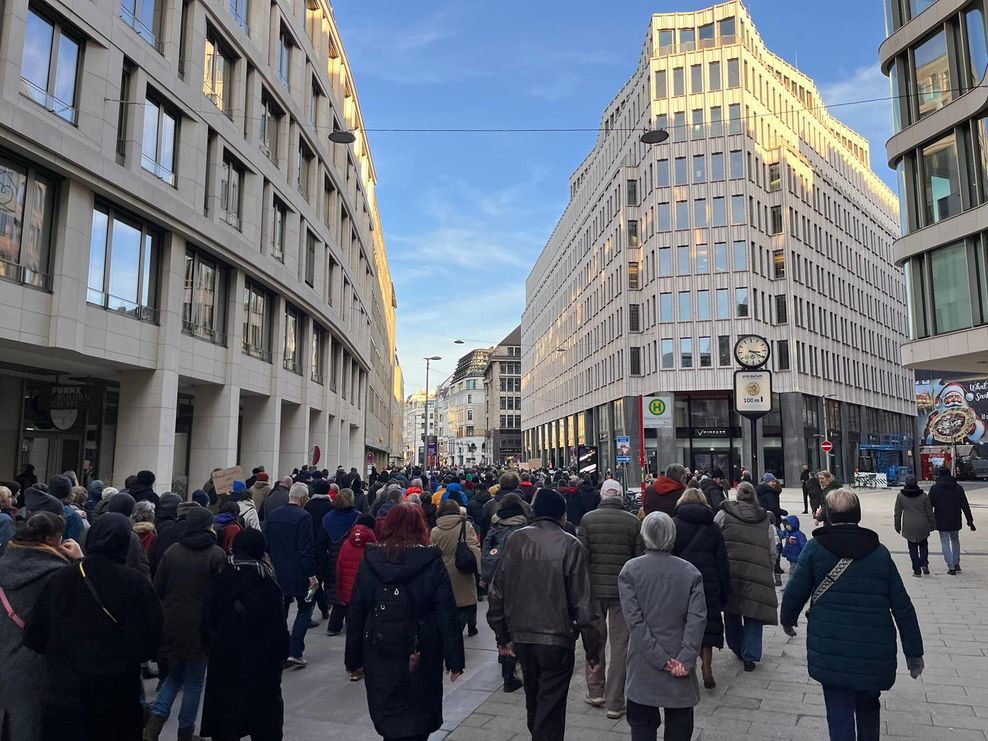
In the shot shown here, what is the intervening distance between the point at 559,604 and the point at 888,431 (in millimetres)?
78635

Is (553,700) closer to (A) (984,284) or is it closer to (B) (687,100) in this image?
(A) (984,284)

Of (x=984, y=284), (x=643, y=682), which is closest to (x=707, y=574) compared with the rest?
(x=643, y=682)

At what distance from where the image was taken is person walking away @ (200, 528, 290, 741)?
446cm

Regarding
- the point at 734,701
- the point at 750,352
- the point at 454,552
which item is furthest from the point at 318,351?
the point at 734,701

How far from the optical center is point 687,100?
5294 cm

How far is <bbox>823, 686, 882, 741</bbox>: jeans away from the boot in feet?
16.1

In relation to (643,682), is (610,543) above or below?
above

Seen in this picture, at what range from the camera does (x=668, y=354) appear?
2052 inches

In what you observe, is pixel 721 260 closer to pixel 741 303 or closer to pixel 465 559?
pixel 741 303

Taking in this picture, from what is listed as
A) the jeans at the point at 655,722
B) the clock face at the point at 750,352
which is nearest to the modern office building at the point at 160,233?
the jeans at the point at 655,722

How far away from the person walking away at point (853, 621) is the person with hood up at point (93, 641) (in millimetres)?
4003

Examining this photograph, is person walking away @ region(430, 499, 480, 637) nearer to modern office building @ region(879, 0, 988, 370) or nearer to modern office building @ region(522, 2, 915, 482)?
modern office building @ region(879, 0, 988, 370)

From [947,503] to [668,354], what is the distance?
133ft

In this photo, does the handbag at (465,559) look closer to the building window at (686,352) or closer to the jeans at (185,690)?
the jeans at (185,690)
